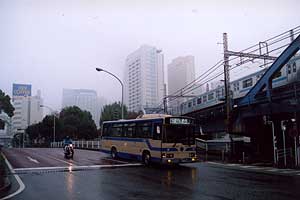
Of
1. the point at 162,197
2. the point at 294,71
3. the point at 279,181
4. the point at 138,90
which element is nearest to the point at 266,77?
the point at 294,71

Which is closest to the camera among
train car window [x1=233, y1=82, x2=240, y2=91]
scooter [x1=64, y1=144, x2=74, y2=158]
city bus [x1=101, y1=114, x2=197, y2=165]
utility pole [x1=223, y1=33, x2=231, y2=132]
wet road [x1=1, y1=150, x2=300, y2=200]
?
A: wet road [x1=1, y1=150, x2=300, y2=200]

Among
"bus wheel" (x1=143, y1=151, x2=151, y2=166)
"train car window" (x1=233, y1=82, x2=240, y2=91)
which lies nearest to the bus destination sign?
"bus wheel" (x1=143, y1=151, x2=151, y2=166)

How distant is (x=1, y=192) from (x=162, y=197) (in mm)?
5156

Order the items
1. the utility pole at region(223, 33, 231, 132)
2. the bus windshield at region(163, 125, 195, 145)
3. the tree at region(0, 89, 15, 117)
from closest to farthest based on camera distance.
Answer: the bus windshield at region(163, 125, 195, 145), the utility pole at region(223, 33, 231, 132), the tree at region(0, 89, 15, 117)

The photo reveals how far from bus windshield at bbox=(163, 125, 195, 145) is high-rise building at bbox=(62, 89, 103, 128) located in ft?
337

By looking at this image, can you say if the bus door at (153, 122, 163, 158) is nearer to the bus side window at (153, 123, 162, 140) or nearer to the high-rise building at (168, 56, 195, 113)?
the bus side window at (153, 123, 162, 140)

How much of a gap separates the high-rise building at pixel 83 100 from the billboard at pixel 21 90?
8333cm

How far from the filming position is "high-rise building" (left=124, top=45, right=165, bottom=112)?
100 m

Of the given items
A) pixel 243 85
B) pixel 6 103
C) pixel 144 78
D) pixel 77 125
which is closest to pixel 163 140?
pixel 243 85

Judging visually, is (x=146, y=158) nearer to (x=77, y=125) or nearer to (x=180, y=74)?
(x=180, y=74)

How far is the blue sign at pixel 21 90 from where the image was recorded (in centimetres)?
3241

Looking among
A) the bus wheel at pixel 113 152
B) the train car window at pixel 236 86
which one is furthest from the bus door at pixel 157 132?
the train car window at pixel 236 86

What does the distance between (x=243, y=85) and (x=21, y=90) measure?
24.3 m

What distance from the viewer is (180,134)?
17047 millimetres
